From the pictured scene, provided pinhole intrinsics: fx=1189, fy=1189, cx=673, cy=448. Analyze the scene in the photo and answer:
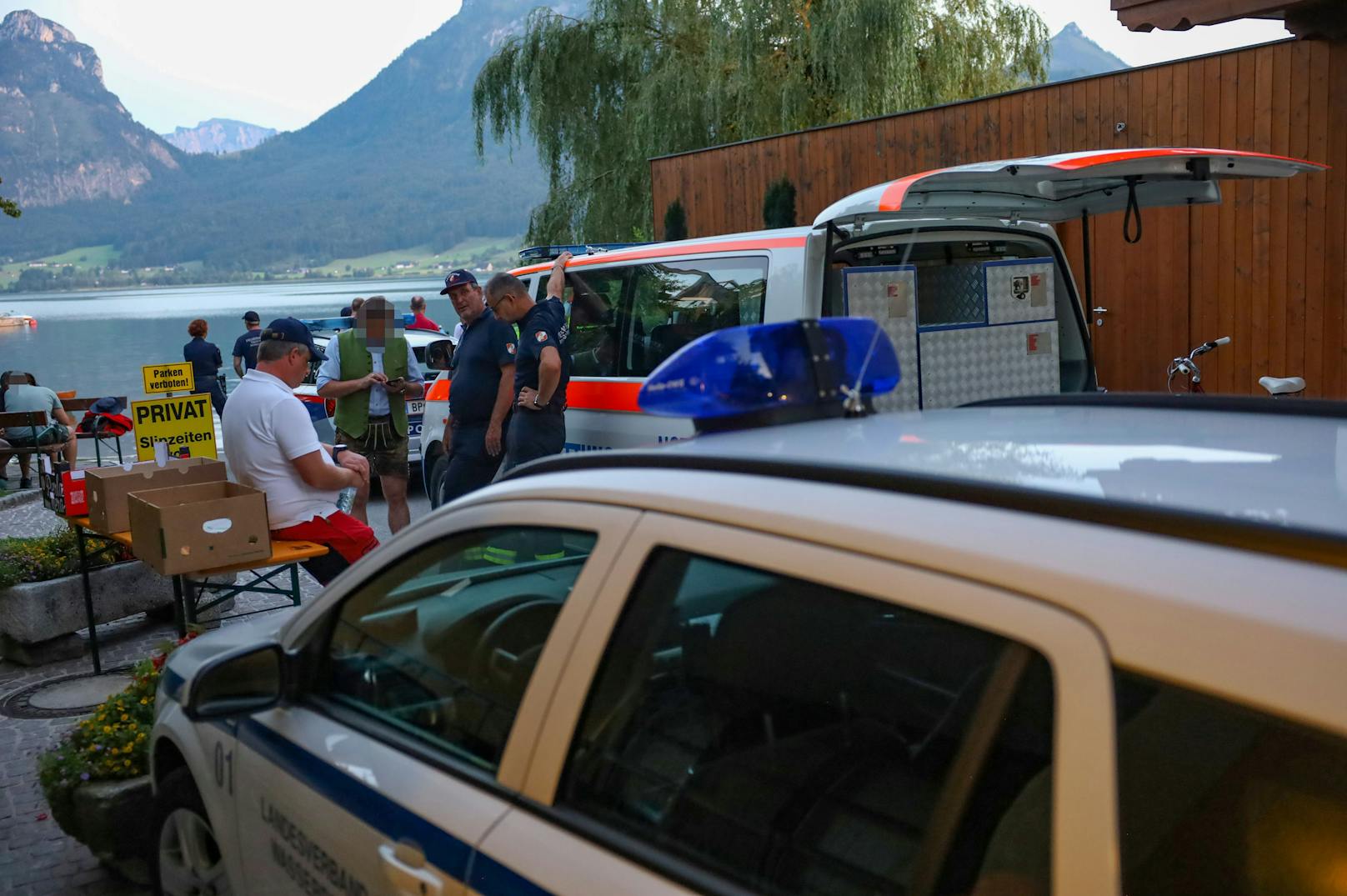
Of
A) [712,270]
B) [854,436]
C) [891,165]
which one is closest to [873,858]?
[854,436]

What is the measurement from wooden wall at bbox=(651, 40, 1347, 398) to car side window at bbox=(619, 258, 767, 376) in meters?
5.23

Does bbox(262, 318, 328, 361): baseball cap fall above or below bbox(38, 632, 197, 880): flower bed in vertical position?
above

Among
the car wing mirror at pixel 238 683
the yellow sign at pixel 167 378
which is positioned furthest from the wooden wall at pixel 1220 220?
the car wing mirror at pixel 238 683

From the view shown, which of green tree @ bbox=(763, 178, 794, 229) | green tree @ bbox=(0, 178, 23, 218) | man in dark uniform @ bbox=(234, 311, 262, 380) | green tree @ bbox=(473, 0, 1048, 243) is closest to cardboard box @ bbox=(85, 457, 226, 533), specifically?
green tree @ bbox=(0, 178, 23, 218)

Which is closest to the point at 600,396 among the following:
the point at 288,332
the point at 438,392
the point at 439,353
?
the point at 288,332

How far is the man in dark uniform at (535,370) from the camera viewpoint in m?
6.67

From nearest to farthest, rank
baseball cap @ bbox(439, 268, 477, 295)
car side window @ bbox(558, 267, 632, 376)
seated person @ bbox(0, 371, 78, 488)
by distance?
car side window @ bbox(558, 267, 632, 376) < baseball cap @ bbox(439, 268, 477, 295) < seated person @ bbox(0, 371, 78, 488)

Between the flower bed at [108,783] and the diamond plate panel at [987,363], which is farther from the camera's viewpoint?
the diamond plate panel at [987,363]

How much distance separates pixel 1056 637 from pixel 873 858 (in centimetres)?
41

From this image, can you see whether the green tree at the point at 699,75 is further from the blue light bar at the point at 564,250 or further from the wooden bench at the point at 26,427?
the wooden bench at the point at 26,427

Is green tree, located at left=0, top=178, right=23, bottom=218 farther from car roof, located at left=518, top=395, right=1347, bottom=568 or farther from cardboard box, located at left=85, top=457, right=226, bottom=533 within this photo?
car roof, located at left=518, top=395, right=1347, bottom=568

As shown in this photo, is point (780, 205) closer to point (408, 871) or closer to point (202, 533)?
point (202, 533)

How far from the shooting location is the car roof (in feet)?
4.01

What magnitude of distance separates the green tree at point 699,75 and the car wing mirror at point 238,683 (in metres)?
16.1
